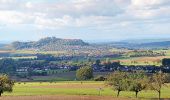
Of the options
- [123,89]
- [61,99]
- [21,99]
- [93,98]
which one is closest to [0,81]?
[21,99]

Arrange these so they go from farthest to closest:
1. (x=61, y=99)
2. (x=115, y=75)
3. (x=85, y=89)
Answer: (x=85, y=89), (x=115, y=75), (x=61, y=99)

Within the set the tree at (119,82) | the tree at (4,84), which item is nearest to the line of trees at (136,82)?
the tree at (119,82)

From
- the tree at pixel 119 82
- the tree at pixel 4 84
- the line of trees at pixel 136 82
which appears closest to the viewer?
the tree at pixel 4 84

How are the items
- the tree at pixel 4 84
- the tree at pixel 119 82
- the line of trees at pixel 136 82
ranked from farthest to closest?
the tree at pixel 119 82 → the line of trees at pixel 136 82 → the tree at pixel 4 84

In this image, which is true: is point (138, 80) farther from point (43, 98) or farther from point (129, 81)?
point (43, 98)

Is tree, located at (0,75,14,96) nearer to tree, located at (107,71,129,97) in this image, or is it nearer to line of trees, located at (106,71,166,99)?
tree, located at (107,71,129,97)

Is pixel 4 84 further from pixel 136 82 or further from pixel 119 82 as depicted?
pixel 136 82

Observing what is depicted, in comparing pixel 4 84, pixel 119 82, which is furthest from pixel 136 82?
pixel 4 84

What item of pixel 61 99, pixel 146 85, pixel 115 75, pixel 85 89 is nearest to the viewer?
pixel 61 99

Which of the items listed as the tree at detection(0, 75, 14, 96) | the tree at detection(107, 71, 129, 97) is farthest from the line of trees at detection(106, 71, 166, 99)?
the tree at detection(0, 75, 14, 96)

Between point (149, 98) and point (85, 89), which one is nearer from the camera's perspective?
point (149, 98)

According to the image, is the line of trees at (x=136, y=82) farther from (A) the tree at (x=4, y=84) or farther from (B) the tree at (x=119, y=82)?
(A) the tree at (x=4, y=84)

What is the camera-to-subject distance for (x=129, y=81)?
134 metres

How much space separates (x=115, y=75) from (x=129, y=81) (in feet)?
28.0
